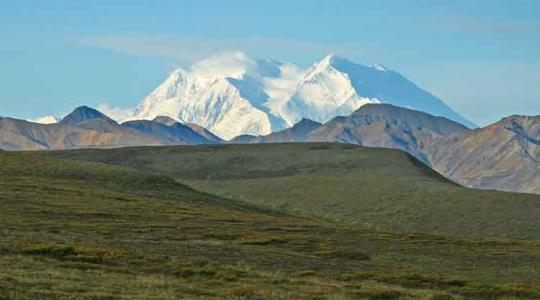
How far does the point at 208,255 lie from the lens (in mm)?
72688

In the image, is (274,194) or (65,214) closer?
(65,214)

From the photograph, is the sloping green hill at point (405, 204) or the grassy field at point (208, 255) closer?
the grassy field at point (208, 255)

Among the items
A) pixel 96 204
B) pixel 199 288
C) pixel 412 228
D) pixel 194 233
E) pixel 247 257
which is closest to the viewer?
pixel 199 288

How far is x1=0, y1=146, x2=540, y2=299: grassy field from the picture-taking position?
5169 cm

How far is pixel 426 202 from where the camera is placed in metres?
168

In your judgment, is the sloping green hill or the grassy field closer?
the grassy field

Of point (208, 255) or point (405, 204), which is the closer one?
point (208, 255)

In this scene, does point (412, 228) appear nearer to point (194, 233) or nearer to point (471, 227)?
point (471, 227)

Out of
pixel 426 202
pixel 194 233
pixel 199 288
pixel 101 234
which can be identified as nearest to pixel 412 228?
pixel 426 202

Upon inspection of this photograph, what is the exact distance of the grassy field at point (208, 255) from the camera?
51688mm

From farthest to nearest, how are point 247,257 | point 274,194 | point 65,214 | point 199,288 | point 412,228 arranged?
point 274,194 < point 412,228 < point 65,214 < point 247,257 < point 199,288

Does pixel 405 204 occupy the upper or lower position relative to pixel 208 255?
upper

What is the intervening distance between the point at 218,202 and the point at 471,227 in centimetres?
3776

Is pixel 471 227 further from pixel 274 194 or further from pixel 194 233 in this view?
pixel 194 233
